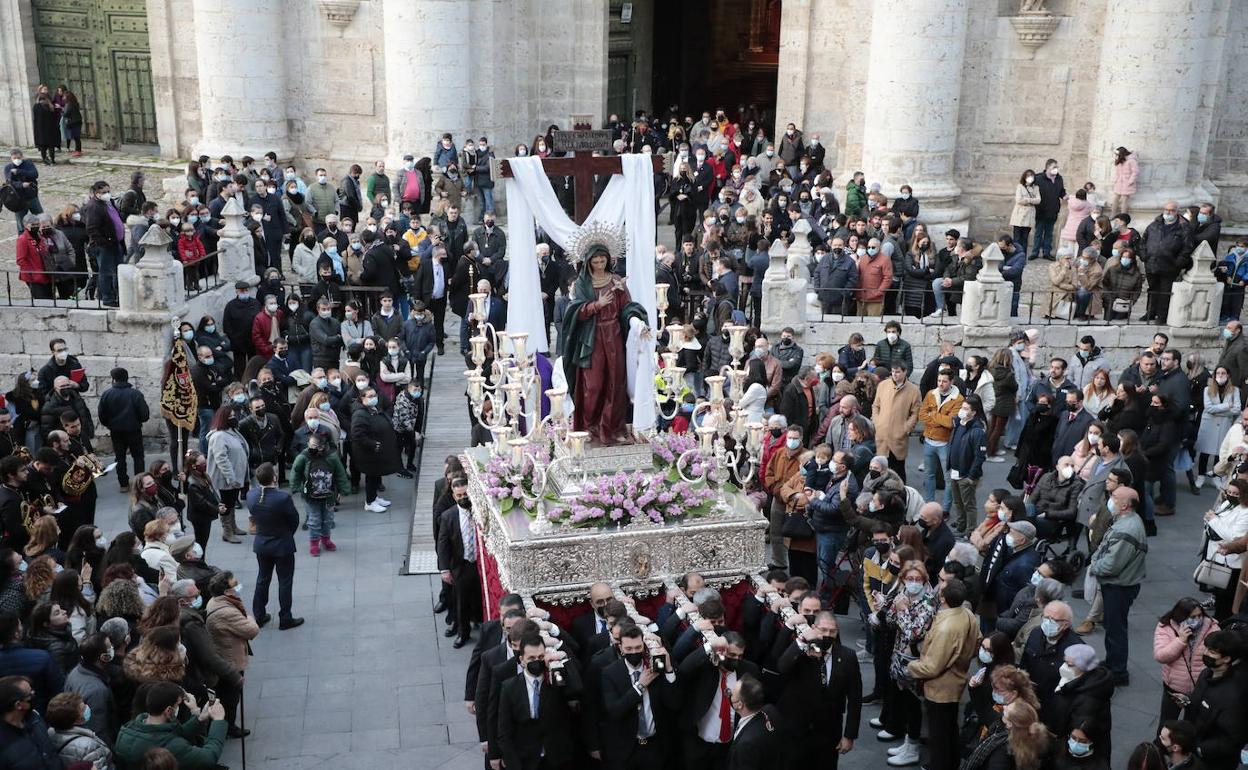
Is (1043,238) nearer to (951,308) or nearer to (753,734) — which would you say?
(951,308)

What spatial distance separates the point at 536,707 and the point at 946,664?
9.45ft

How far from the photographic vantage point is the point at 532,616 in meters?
9.30

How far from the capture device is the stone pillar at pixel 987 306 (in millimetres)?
17609

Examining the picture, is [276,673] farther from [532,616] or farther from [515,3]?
[515,3]

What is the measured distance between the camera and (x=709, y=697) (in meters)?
9.02

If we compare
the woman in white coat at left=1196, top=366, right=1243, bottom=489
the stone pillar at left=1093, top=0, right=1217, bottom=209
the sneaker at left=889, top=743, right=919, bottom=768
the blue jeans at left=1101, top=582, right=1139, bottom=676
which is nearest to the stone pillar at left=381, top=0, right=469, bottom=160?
the stone pillar at left=1093, top=0, right=1217, bottom=209

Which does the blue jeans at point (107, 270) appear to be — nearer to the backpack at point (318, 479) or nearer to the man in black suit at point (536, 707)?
the backpack at point (318, 479)

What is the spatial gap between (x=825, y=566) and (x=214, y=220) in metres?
11.1

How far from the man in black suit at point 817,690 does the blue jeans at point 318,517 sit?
6106 mm

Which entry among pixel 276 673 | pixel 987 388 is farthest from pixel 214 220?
pixel 987 388

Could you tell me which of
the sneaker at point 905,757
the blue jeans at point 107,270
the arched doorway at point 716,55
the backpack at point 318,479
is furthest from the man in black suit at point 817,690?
the arched doorway at point 716,55

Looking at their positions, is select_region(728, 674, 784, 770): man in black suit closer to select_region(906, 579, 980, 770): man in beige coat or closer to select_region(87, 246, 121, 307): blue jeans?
select_region(906, 579, 980, 770): man in beige coat

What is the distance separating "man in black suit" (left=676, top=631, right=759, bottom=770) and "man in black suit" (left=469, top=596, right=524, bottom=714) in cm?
120

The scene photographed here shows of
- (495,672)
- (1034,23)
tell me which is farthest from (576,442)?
(1034,23)
